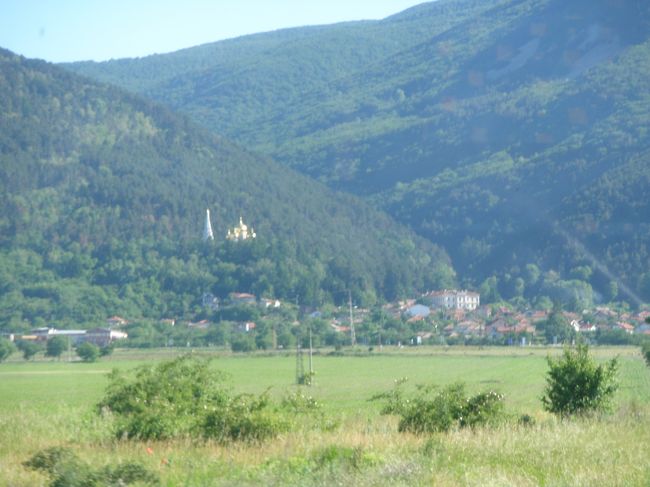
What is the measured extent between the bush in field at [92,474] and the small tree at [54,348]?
30.2 meters

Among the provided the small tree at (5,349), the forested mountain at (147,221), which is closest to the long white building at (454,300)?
the forested mountain at (147,221)

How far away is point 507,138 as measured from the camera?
5315 inches

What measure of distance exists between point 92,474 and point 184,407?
4.86 meters

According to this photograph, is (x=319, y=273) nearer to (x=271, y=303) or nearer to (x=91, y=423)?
(x=271, y=303)

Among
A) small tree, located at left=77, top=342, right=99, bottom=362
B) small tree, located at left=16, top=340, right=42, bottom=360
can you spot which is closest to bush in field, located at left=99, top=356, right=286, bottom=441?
small tree, located at left=16, top=340, right=42, bottom=360

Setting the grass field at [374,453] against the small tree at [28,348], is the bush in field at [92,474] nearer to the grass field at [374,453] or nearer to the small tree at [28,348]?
the grass field at [374,453]

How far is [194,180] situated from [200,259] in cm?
1902

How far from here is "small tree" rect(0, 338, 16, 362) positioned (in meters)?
36.0

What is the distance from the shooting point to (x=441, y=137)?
142375 mm

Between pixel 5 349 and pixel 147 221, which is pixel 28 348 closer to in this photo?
pixel 5 349

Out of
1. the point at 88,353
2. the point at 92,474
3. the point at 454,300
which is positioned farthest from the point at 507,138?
the point at 92,474

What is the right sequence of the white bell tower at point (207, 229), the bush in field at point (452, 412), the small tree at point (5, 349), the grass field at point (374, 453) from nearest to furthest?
the grass field at point (374, 453) < the bush in field at point (452, 412) < the small tree at point (5, 349) < the white bell tower at point (207, 229)

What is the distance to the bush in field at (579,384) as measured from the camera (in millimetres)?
15484

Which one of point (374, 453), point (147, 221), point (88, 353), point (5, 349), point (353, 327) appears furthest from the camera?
point (147, 221)
